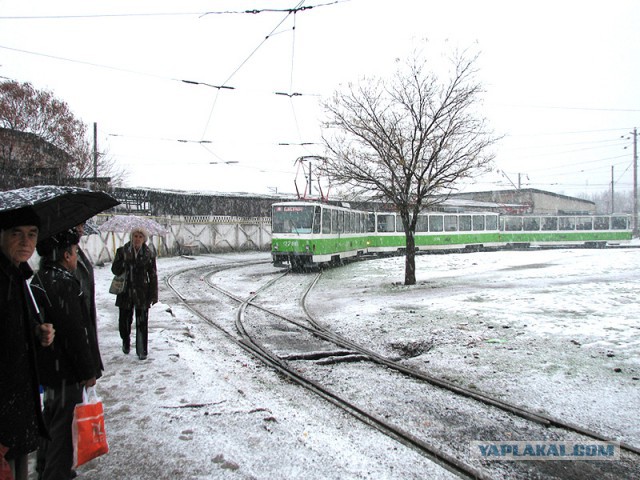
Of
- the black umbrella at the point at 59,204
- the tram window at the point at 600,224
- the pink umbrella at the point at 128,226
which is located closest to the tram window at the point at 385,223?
the tram window at the point at 600,224

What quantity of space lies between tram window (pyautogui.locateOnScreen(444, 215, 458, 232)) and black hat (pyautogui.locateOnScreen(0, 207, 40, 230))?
1264 inches

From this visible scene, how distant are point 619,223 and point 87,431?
43987 millimetres

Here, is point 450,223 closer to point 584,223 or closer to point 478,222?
point 478,222

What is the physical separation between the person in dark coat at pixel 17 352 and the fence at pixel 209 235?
24.2 m

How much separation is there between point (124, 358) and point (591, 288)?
12.6 meters

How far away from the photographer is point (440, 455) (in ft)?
12.7

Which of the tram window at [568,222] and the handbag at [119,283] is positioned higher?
the tram window at [568,222]

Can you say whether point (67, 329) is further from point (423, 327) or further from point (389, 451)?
point (423, 327)

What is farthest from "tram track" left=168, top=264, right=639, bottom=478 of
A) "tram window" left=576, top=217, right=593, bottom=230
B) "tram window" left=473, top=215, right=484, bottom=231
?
"tram window" left=576, top=217, right=593, bottom=230

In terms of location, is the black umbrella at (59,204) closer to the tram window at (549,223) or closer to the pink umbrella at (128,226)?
the pink umbrella at (128,226)

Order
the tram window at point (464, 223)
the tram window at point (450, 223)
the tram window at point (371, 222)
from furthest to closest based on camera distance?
the tram window at point (464, 223) → the tram window at point (450, 223) → the tram window at point (371, 222)

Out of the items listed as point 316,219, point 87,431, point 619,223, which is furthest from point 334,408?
point 619,223

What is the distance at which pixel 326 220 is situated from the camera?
20688mm

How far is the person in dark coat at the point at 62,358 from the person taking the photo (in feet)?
9.49
